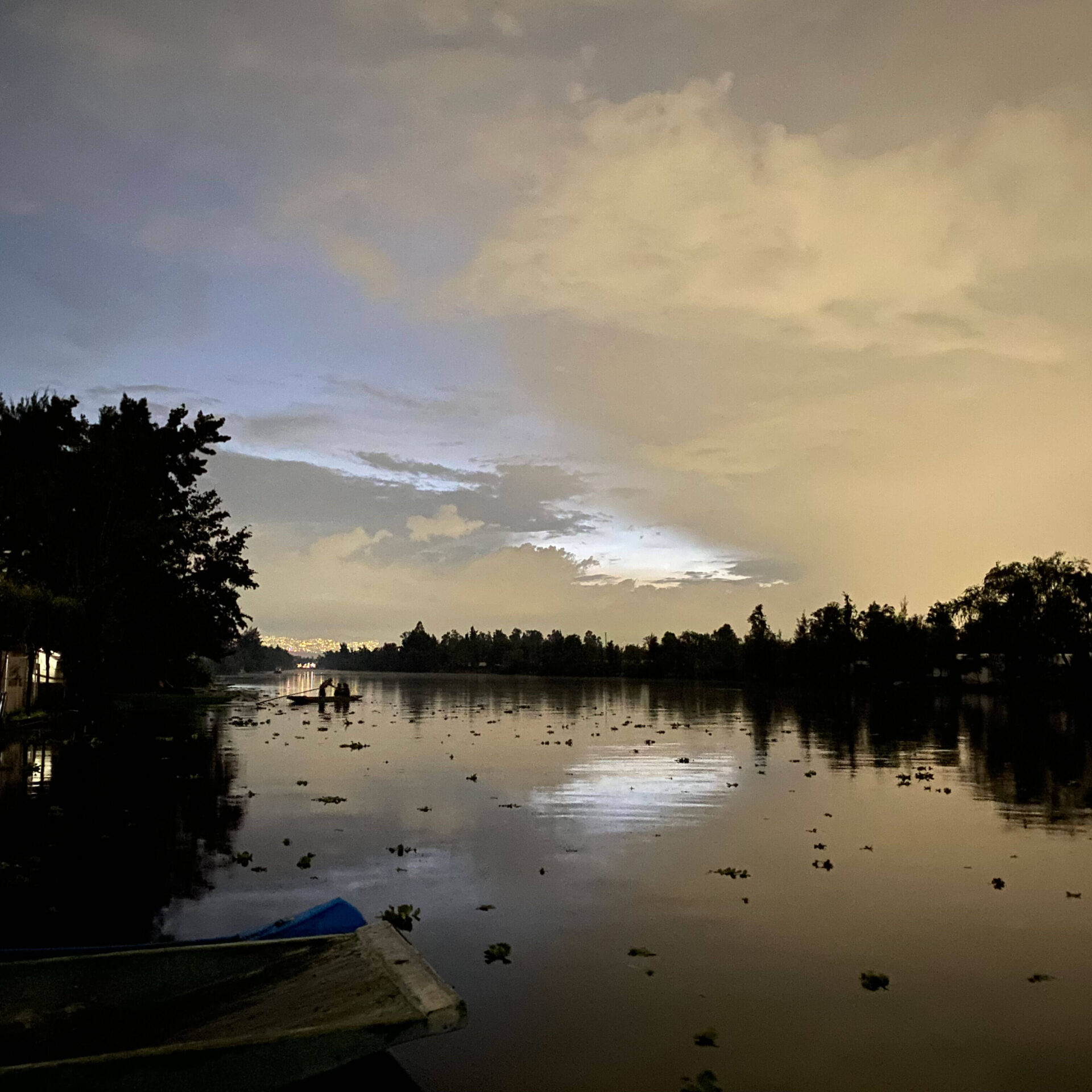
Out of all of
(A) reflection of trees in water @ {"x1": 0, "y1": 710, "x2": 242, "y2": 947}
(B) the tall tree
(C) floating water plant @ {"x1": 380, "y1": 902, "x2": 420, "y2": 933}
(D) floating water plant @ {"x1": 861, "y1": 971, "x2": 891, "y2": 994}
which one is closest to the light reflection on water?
(C) floating water plant @ {"x1": 380, "y1": 902, "x2": 420, "y2": 933}

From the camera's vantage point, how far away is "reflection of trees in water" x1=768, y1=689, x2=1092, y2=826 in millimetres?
25656

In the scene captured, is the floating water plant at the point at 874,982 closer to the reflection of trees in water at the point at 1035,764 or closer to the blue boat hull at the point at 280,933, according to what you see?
the blue boat hull at the point at 280,933

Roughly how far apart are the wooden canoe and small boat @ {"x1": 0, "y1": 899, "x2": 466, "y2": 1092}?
10mm

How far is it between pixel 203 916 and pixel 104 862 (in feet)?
13.8

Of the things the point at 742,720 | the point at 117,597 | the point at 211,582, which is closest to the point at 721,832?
the point at 742,720

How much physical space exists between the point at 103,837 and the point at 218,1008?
11293mm

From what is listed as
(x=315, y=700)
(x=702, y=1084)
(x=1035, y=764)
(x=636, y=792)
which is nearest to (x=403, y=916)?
(x=702, y=1084)

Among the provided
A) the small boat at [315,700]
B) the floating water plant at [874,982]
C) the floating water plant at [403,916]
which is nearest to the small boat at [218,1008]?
the floating water plant at [403,916]

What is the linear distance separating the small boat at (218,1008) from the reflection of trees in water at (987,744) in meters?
19.6

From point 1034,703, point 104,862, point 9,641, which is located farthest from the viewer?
point 1034,703

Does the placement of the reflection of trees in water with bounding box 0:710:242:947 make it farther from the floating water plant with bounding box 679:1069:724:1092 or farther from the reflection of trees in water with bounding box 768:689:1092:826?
the reflection of trees in water with bounding box 768:689:1092:826

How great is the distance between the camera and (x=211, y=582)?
6706cm

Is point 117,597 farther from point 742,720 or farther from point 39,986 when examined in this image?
point 39,986

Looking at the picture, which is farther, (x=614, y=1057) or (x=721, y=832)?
(x=721, y=832)
